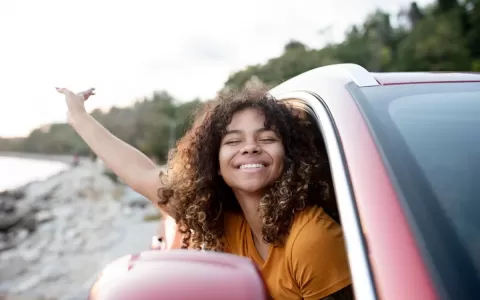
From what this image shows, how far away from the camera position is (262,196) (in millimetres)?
2049

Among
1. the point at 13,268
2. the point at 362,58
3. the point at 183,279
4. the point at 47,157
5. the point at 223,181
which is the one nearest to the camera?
the point at 183,279

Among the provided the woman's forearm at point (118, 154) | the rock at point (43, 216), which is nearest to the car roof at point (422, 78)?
the woman's forearm at point (118, 154)

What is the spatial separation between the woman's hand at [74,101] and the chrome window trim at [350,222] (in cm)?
156

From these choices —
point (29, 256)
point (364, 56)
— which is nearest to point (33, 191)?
point (29, 256)

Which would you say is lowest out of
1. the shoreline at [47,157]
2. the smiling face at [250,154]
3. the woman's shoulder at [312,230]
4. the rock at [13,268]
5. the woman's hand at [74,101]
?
the woman's shoulder at [312,230]

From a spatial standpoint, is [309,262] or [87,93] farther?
[87,93]

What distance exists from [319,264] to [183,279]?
2.33ft

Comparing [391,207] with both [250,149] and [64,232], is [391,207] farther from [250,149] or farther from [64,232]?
[64,232]

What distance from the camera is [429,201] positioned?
4.00 feet

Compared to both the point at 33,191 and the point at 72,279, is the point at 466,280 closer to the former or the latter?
the point at 72,279

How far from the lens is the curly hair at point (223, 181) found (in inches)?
77.2

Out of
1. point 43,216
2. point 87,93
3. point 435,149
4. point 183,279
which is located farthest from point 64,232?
point 183,279

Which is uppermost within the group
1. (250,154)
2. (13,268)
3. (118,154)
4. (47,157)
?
(47,157)

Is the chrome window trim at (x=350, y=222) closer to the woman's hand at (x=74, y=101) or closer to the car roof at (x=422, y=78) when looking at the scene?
the car roof at (x=422, y=78)
